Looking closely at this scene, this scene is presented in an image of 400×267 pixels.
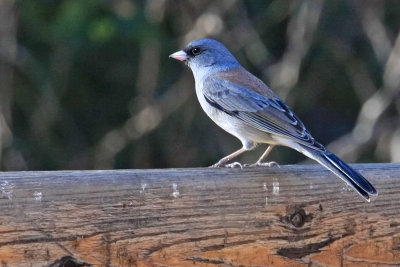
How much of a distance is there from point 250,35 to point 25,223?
5.02 meters

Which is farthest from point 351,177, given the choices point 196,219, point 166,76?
point 166,76

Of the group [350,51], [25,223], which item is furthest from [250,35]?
[25,223]

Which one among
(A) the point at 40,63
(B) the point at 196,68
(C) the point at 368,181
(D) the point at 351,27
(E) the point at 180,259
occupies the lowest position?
(E) the point at 180,259

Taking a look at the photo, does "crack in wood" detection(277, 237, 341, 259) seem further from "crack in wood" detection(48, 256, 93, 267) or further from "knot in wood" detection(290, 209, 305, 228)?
"crack in wood" detection(48, 256, 93, 267)

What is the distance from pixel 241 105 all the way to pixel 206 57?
605 millimetres

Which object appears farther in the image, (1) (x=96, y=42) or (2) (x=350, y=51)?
(2) (x=350, y=51)

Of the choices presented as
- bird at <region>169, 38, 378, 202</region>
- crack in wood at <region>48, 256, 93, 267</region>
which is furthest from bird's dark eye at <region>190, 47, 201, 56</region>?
crack in wood at <region>48, 256, 93, 267</region>

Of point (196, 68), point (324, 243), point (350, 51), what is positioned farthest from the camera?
point (350, 51)

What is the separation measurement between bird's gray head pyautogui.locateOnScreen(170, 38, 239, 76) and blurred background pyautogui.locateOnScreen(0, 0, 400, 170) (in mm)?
1484

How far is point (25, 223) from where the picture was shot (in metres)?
2.41

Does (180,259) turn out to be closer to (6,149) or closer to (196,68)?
(196,68)

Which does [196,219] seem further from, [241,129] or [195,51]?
[195,51]

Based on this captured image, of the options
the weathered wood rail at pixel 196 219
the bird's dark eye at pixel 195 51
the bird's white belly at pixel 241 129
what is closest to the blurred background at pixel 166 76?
the bird's dark eye at pixel 195 51

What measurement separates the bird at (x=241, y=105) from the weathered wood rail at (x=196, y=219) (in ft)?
2.58
